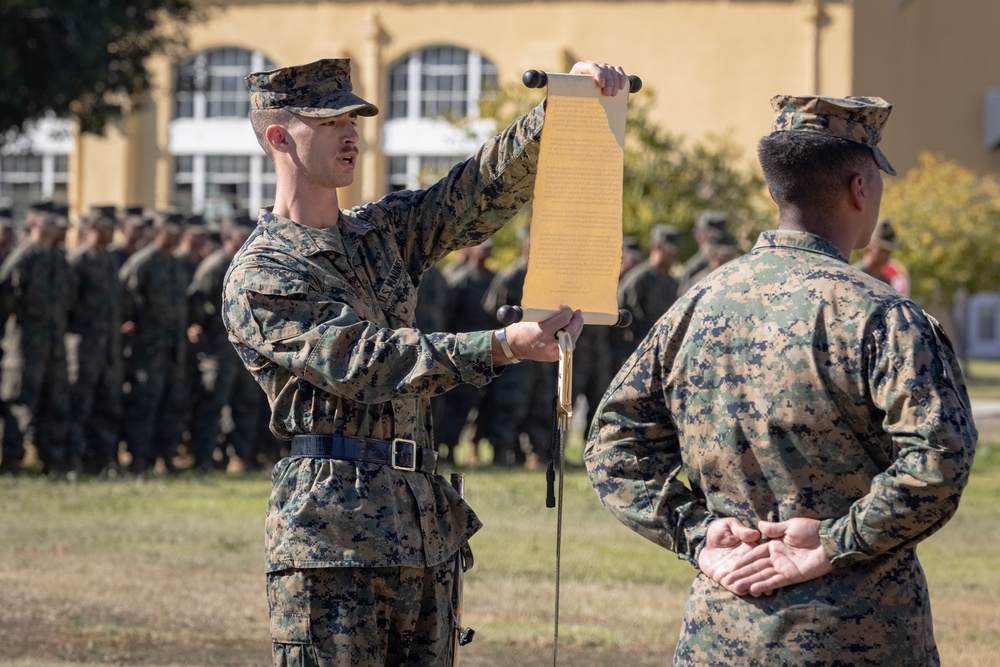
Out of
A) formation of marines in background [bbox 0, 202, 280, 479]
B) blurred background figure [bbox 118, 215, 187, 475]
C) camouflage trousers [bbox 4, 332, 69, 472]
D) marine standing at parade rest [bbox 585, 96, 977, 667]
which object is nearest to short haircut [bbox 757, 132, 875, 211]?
marine standing at parade rest [bbox 585, 96, 977, 667]

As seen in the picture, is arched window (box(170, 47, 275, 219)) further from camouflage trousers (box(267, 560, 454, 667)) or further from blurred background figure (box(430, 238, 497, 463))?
camouflage trousers (box(267, 560, 454, 667))

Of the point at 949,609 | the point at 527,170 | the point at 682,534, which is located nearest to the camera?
the point at 682,534

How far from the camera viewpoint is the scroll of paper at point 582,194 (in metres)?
4.18

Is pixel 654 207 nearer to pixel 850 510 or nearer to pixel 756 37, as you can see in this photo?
pixel 756 37

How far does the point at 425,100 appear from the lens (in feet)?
131

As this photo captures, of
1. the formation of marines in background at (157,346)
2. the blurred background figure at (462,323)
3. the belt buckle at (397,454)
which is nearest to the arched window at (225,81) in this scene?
the formation of marines in background at (157,346)

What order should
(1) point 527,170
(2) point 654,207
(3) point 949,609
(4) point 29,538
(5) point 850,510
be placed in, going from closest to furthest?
(5) point 850,510, (1) point 527,170, (3) point 949,609, (4) point 29,538, (2) point 654,207

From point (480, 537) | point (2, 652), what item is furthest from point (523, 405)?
point (2, 652)

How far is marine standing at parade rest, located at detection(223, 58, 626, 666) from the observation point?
13.4ft

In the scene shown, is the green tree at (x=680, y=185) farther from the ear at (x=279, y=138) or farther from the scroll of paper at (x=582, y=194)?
the scroll of paper at (x=582, y=194)

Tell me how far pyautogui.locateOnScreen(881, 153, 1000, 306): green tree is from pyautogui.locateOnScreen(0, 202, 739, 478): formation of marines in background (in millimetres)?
19885

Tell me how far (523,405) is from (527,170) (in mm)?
12374

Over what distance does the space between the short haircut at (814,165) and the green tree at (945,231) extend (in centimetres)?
3234

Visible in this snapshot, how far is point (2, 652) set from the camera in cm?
787
